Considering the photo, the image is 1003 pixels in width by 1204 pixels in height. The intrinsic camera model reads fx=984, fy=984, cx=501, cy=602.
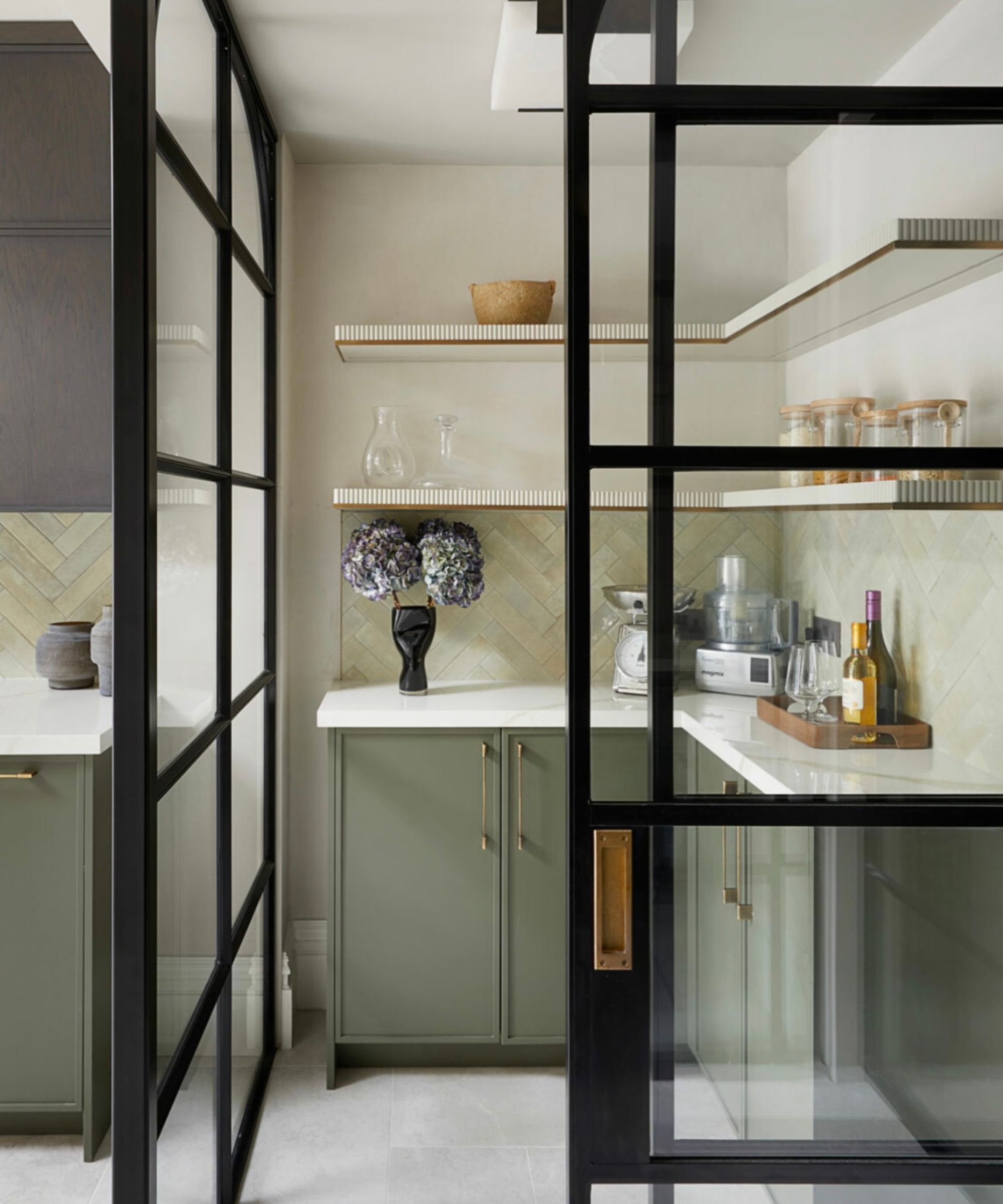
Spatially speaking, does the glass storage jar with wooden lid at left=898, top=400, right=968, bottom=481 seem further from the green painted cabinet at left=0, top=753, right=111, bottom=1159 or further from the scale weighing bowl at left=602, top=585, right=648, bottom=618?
the green painted cabinet at left=0, top=753, right=111, bottom=1159

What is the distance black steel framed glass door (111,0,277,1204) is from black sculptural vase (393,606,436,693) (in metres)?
0.39

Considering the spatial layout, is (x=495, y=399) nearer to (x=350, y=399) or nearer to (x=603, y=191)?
(x=350, y=399)

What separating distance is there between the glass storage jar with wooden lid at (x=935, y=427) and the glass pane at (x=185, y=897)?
1.28m

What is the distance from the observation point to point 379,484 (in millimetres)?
2863

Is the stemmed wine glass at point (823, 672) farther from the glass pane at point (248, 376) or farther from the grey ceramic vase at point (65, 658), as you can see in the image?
the grey ceramic vase at point (65, 658)

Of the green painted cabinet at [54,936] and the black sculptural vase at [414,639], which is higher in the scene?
the black sculptural vase at [414,639]

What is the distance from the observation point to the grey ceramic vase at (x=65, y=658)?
2.79 metres

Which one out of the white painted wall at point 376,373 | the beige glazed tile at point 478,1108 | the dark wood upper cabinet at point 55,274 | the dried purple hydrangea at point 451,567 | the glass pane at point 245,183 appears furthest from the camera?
the white painted wall at point 376,373

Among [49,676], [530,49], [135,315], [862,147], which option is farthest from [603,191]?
[49,676]

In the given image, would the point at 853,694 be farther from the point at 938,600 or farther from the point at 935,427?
the point at 935,427

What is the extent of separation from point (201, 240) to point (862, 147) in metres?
1.14

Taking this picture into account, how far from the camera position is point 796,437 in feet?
4.66

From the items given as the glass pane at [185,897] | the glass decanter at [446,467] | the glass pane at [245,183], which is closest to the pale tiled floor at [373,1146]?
the glass pane at [185,897]

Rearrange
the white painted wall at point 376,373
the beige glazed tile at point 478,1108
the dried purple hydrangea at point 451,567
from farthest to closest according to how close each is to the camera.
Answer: the white painted wall at point 376,373, the dried purple hydrangea at point 451,567, the beige glazed tile at point 478,1108
